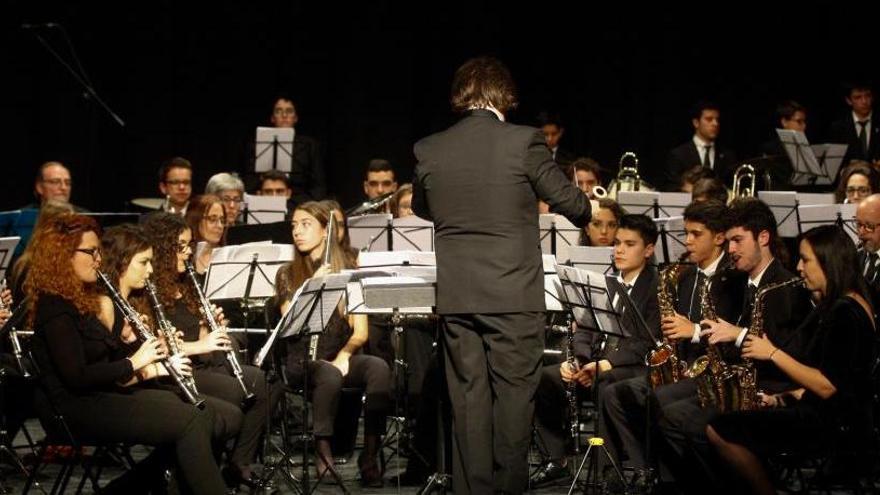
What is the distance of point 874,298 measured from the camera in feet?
19.4

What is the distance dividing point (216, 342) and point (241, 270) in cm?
86

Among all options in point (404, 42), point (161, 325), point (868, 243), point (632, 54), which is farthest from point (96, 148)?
point (868, 243)

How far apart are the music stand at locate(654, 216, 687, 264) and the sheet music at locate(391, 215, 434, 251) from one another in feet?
4.44

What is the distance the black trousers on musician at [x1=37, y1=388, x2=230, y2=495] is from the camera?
16.0 feet

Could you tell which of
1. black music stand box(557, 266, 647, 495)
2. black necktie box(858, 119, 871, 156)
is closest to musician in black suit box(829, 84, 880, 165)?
black necktie box(858, 119, 871, 156)

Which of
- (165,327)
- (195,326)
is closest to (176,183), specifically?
(195,326)

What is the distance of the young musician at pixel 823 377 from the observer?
4.82 m

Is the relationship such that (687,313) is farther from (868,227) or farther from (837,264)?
(868,227)

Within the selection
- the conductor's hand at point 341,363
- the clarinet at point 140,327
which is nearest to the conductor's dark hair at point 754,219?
the conductor's hand at point 341,363

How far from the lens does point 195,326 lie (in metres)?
5.93

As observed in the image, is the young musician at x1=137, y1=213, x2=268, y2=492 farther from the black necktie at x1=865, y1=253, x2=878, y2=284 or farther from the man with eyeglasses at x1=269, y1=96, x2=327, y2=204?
the man with eyeglasses at x1=269, y1=96, x2=327, y2=204

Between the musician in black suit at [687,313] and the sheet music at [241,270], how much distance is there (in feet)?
5.79

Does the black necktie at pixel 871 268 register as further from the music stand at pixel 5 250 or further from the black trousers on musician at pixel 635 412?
the music stand at pixel 5 250

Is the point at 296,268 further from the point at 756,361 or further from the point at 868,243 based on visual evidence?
the point at 868,243
